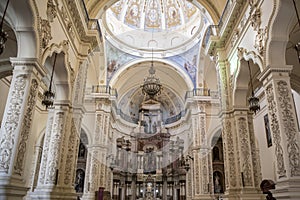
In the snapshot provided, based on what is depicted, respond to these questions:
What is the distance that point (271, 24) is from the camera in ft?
17.5

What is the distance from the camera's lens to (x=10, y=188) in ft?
13.9

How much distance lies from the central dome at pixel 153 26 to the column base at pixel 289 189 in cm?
1137

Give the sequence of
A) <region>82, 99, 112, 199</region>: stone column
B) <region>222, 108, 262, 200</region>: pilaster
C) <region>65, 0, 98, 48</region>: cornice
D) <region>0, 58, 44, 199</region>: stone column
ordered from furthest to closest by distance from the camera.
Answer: <region>82, 99, 112, 199</region>: stone column < <region>65, 0, 98, 48</region>: cornice < <region>222, 108, 262, 200</region>: pilaster < <region>0, 58, 44, 199</region>: stone column

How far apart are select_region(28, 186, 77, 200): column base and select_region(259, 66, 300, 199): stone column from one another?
16.7 ft

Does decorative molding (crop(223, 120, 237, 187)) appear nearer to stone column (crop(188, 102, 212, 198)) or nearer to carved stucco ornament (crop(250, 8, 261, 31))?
carved stucco ornament (crop(250, 8, 261, 31))

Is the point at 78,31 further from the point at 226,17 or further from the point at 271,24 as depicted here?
the point at 271,24

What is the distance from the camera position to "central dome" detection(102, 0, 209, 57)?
15461mm

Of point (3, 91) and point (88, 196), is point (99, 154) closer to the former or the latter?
point (88, 196)

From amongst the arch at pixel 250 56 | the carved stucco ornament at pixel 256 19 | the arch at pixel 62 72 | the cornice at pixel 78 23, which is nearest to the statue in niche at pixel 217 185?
the arch at pixel 250 56

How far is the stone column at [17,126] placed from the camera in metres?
4.37

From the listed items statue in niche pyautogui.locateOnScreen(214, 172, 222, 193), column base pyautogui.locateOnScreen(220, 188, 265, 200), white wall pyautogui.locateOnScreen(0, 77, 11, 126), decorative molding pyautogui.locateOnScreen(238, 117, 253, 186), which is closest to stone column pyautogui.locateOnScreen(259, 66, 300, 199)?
column base pyautogui.locateOnScreen(220, 188, 265, 200)

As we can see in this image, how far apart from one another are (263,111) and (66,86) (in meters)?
9.35

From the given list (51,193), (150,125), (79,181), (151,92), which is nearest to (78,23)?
(151,92)

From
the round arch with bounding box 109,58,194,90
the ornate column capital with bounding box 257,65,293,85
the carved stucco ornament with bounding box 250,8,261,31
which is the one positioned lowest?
the ornate column capital with bounding box 257,65,293,85
